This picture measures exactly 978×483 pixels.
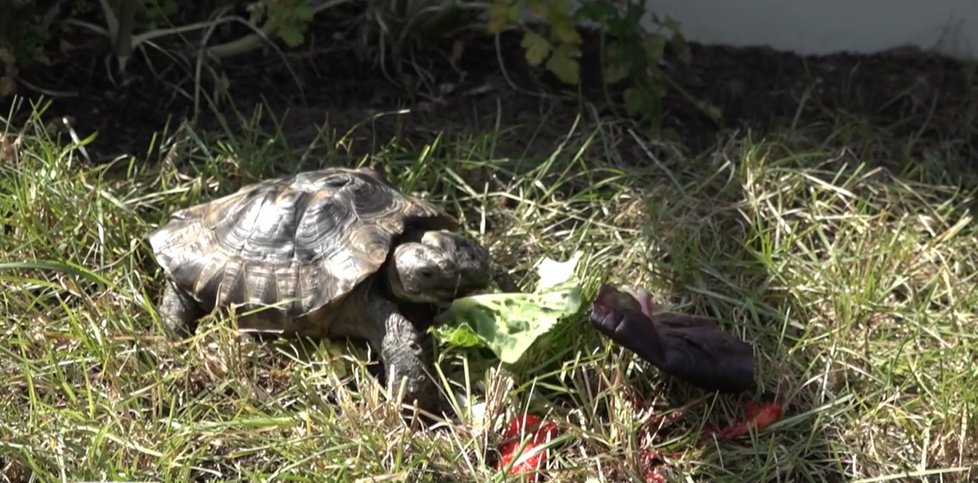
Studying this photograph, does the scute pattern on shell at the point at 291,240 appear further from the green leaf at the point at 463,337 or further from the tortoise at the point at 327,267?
the green leaf at the point at 463,337

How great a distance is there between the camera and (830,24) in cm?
448

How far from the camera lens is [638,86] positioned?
396 cm

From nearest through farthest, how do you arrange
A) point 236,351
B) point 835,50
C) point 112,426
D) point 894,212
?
point 112,426 → point 236,351 → point 894,212 → point 835,50

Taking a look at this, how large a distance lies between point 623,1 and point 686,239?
→ 118cm

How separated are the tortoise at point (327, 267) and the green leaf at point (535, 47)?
1.02m

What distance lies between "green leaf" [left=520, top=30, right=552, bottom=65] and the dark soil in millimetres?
205

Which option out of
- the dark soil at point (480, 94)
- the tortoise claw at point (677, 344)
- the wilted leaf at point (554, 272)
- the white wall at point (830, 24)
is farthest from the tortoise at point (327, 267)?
the white wall at point (830, 24)

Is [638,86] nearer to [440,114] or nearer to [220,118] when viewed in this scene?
[440,114]

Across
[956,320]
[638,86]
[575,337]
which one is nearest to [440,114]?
[638,86]

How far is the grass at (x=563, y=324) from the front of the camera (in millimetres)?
2625

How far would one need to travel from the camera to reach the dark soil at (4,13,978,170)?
154 inches

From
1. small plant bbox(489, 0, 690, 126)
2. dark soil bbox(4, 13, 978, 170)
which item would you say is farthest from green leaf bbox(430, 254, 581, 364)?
small plant bbox(489, 0, 690, 126)

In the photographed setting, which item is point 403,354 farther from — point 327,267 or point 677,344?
point 677,344

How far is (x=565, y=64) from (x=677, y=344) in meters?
1.40
